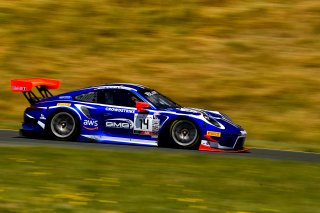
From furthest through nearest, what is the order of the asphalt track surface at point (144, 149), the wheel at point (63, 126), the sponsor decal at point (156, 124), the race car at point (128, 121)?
the wheel at point (63, 126)
the sponsor decal at point (156, 124)
the race car at point (128, 121)
the asphalt track surface at point (144, 149)

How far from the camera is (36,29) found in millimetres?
25781

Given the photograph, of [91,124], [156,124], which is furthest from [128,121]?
[91,124]

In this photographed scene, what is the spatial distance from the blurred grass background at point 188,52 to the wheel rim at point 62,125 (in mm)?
5347

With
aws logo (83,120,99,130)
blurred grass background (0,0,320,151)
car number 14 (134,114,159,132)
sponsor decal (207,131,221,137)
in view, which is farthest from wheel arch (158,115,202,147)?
blurred grass background (0,0,320,151)

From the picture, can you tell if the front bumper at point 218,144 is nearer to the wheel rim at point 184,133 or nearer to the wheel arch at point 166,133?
the wheel rim at point 184,133

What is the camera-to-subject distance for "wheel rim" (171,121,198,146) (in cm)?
1348

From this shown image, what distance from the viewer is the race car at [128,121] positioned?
13.4 m

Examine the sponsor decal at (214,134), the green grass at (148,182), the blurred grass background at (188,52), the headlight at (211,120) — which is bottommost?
the green grass at (148,182)

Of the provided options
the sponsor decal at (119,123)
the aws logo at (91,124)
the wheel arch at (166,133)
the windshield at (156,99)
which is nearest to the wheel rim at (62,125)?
the aws logo at (91,124)

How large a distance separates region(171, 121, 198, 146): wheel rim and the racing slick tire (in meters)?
2.00

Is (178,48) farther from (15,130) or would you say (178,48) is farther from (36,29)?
(15,130)

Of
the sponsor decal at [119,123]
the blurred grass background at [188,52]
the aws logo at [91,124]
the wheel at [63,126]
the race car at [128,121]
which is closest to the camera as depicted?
the race car at [128,121]

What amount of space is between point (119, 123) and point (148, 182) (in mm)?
4918

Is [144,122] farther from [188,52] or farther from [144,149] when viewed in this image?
[188,52]
